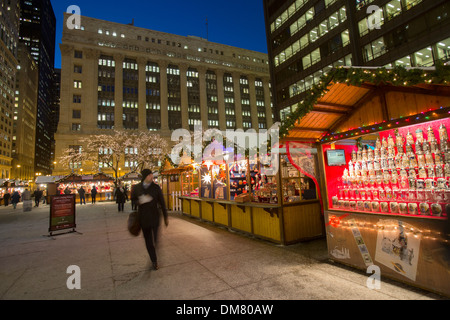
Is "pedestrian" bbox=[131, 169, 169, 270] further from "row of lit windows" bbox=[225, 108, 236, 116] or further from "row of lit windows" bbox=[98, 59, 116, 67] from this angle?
"row of lit windows" bbox=[225, 108, 236, 116]

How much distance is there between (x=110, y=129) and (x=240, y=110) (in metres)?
33.4

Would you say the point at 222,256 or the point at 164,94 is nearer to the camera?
the point at 222,256

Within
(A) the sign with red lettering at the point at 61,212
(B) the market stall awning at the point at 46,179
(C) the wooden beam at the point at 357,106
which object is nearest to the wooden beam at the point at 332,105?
(C) the wooden beam at the point at 357,106

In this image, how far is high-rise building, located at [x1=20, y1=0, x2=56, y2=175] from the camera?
139m

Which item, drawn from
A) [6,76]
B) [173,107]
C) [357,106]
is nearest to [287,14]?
[173,107]

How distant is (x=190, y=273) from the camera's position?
4.69 metres

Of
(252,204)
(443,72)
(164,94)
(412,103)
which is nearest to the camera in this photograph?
(443,72)

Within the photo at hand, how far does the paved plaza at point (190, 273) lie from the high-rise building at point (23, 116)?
336ft

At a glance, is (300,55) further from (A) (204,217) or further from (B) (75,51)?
(B) (75,51)

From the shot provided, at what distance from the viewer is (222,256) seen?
577 centimetres

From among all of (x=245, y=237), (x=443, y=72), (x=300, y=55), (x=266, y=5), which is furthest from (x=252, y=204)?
(x=266, y=5)

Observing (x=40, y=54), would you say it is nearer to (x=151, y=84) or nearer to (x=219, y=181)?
(x=151, y=84)

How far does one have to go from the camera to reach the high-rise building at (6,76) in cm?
6781

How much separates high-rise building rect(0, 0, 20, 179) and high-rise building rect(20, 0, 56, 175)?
215ft
